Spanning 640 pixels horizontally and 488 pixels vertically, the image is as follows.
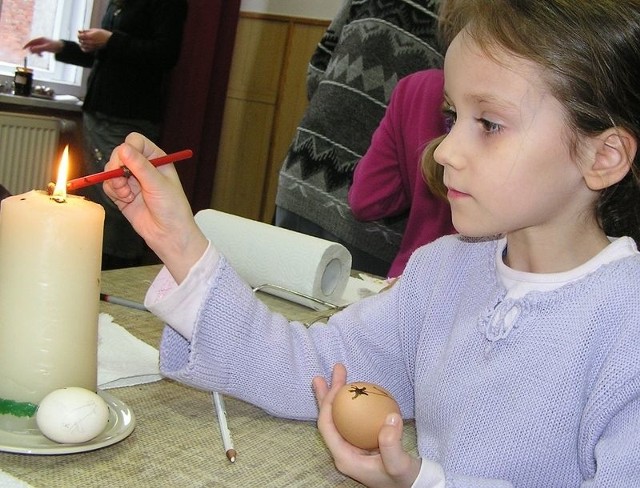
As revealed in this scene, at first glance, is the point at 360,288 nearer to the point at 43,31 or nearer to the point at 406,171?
the point at 406,171

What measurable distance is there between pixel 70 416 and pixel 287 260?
0.75m

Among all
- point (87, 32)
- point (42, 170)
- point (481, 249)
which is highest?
point (87, 32)

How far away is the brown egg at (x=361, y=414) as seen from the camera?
75 cm

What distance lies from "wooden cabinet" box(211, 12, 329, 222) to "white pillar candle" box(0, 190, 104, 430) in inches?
138

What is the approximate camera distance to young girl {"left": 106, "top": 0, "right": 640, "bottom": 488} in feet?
2.62

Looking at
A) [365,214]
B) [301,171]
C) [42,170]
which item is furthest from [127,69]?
[365,214]

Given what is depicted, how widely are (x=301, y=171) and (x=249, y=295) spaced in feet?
3.77

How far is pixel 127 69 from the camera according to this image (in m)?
3.55

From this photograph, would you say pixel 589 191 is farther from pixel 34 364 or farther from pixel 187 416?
pixel 34 364

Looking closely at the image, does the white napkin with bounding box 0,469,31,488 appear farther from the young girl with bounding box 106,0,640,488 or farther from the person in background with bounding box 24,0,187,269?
the person in background with bounding box 24,0,187,269

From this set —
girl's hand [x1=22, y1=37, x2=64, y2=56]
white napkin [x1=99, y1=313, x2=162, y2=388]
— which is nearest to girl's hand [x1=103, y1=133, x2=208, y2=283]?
white napkin [x1=99, y1=313, x2=162, y2=388]

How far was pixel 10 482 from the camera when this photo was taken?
609mm

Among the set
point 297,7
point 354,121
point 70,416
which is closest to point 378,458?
point 70,416

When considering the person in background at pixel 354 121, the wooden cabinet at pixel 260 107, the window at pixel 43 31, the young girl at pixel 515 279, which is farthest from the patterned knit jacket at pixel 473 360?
the window at pixel 43 31
